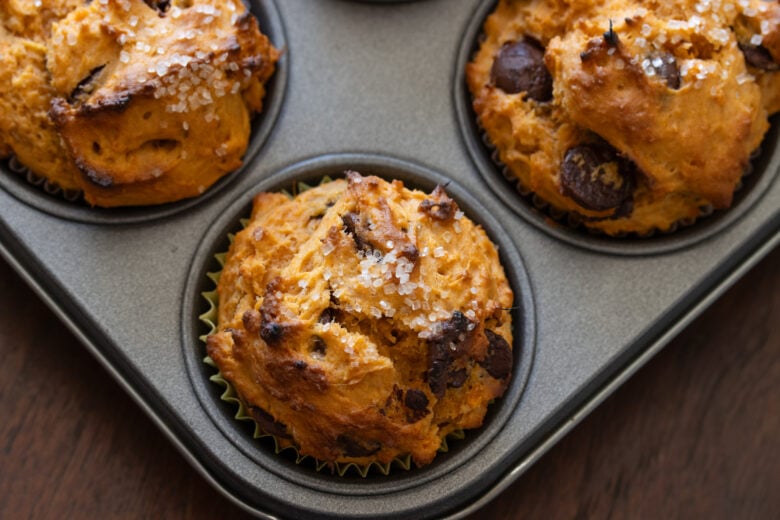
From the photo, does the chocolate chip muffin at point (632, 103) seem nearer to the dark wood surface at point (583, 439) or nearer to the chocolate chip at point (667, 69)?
the chocolate chip at point (667, 69)

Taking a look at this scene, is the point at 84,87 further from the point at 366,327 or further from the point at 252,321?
the point at 366,327

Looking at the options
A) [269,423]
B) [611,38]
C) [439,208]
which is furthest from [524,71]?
[269,423]

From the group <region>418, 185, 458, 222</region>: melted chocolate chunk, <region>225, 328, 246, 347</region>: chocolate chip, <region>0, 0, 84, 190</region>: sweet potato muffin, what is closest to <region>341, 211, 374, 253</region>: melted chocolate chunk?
<region>418, 185, 458, 222</region>: melted chocolate chunk

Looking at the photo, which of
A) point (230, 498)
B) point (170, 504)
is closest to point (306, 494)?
point (230, 498)

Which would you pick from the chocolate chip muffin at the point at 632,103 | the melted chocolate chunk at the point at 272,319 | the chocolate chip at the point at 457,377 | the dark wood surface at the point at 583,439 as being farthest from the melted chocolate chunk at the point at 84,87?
the chocolate chip at the point at 457,377

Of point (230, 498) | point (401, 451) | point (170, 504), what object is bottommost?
point (170, 504)

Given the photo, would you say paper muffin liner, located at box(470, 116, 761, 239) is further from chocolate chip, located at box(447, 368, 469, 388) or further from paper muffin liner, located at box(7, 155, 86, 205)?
paper muffin liner, located at box(7, 155, 86, 205)

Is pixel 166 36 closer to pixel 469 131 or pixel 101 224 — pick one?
pixel 101 224
